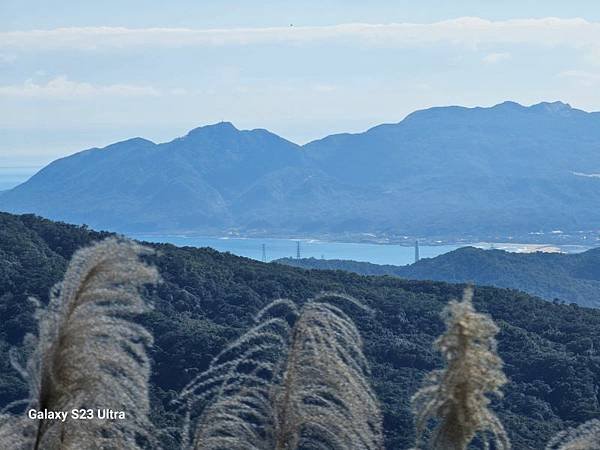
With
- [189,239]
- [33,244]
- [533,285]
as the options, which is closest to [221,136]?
[189,239]

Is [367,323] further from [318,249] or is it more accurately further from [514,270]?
[318,249]

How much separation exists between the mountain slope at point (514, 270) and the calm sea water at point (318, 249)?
33719 mm

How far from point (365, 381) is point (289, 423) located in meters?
0.40

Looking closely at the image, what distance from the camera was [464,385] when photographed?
440 centimetres

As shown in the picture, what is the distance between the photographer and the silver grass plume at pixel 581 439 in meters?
4.84

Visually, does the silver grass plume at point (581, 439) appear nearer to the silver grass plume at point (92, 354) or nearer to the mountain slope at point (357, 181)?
the silver grass plume at point (92, 354)

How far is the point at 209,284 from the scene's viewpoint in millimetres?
31047

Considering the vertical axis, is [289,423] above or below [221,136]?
below

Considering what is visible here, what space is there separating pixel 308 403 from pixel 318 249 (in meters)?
117

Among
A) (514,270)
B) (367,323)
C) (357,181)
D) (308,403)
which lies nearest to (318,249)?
(357,181)

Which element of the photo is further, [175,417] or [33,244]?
[33,244]

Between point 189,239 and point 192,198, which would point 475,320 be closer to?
point 189,239

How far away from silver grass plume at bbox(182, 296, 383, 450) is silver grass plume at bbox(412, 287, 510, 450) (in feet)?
1.47

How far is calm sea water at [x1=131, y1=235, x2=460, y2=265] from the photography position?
4254 inches
